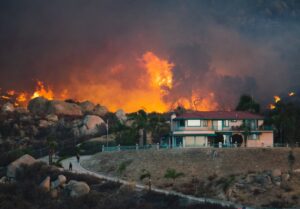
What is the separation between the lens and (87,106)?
167 metres

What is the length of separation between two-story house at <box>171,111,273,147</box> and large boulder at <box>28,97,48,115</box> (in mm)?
71167

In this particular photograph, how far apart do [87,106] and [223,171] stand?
94.4 m

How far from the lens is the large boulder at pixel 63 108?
15689cm

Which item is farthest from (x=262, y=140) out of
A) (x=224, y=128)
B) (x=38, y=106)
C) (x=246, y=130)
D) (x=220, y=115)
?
(x=38, y=106)

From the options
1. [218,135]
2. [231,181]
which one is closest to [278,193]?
[231,181]

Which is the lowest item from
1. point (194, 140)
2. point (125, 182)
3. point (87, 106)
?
point (125, 182)

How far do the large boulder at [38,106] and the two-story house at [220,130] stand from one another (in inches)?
2802

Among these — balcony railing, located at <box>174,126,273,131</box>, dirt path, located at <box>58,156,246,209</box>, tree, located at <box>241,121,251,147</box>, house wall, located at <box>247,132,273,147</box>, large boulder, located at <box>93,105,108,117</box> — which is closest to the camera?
dirt path, located at <box>58,156,246,209</box>

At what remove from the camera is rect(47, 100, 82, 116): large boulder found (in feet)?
515

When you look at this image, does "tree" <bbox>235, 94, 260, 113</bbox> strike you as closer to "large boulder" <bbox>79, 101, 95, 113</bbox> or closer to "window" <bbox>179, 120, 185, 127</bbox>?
"window" <bbox>179, 120, 185, 127</bbox>

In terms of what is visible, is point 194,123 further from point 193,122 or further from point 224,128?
point 224,128

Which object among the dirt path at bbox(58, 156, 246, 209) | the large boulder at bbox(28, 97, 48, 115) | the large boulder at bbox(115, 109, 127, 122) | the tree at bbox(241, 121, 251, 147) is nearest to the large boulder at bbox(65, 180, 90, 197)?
the dirt path at bbox(58, 156, 246, 209)

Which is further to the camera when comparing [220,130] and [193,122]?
[220,130]

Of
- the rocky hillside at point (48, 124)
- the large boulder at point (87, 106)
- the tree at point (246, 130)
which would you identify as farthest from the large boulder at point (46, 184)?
the large boulder at point (87, 106)
